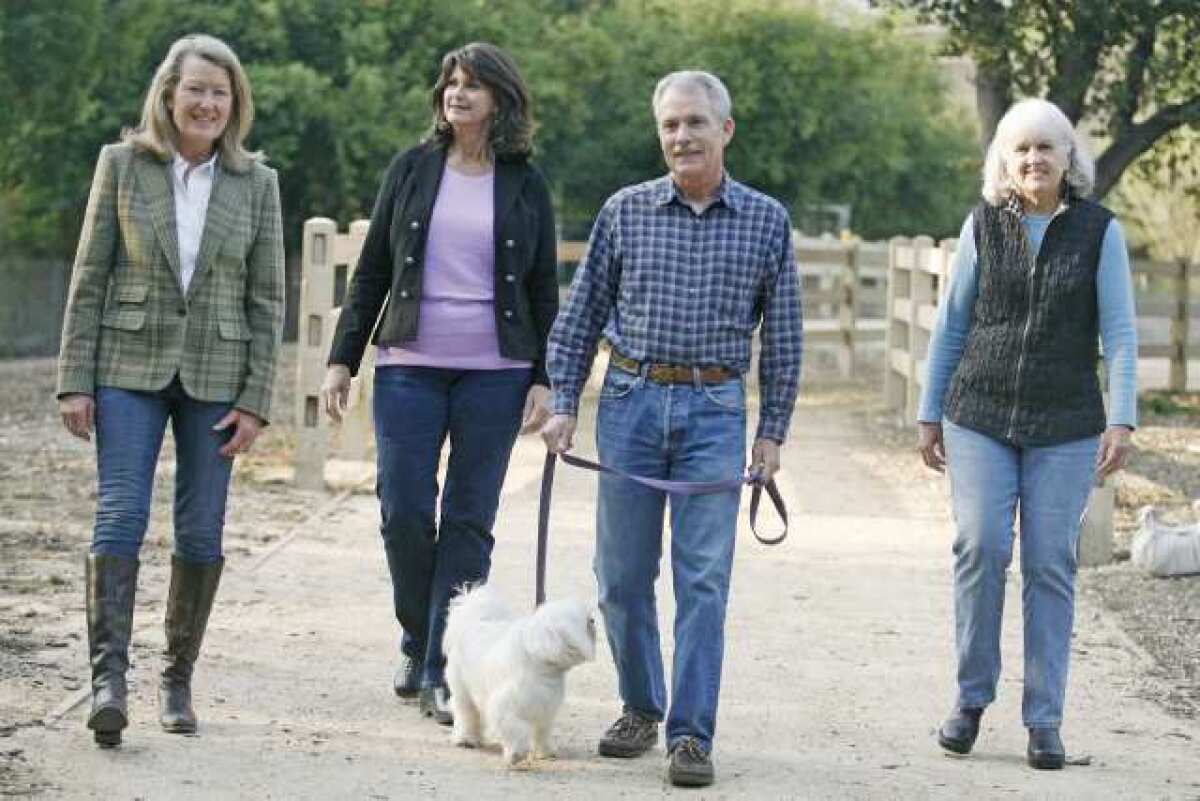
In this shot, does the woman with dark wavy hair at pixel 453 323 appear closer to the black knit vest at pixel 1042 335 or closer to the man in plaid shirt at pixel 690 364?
the man in plaid shirt at pixel 690 364

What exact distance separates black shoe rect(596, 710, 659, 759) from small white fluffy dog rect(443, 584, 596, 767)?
0.16m

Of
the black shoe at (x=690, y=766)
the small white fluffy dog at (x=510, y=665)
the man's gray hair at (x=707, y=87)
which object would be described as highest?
the man's gray hair at (x=707, y=87)

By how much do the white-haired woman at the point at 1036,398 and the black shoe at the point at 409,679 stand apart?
1.52 m

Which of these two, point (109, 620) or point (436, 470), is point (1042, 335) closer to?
point (436, 470)

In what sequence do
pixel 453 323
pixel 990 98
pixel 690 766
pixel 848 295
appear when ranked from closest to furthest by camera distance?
pixel 690 766, pixel 453 323, pixel 990 98, pixel 848 295

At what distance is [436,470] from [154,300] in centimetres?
96

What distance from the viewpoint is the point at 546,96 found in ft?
93.2

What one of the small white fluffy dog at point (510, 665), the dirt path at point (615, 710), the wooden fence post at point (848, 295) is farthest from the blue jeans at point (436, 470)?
the wooden fence post at point (848, 295)

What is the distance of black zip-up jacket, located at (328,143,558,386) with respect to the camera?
6.27 m

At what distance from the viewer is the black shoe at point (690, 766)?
5.66 metres

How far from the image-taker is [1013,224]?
6082mm

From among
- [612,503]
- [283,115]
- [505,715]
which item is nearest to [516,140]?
[612,503]

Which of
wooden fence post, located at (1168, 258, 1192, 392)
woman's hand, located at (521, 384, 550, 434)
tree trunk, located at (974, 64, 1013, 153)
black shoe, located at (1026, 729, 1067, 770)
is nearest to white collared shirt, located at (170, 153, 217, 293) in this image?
woman's hand, located at (521, 384, 550, 434)

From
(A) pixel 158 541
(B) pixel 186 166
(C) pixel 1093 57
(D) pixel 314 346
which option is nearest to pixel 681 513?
(B) pixel 186 166
